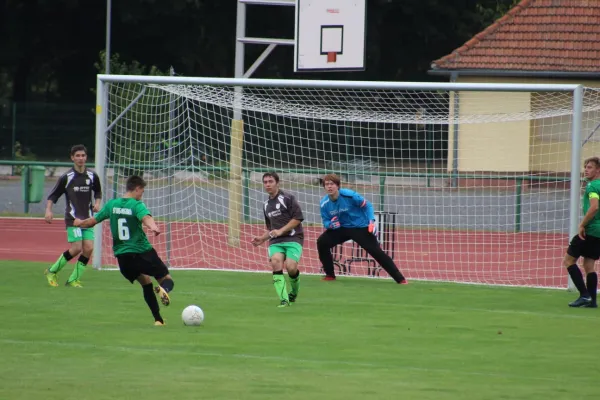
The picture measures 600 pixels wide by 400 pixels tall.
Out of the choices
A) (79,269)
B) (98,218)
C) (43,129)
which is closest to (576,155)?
(98,218)

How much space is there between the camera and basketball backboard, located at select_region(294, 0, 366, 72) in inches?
727

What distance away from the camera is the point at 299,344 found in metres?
10.5

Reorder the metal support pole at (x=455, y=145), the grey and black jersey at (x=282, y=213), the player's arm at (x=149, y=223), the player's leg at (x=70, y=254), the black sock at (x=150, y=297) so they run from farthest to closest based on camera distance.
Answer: the metal support pole at (x=455, y=145) < the player's leg at (x=70, y=254) < the grey and black jersey at (x=282, y=213) < the black sock at (x=150, y=297) < the player's arm at (x=149, y=223)

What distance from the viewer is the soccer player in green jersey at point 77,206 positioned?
49.3ft

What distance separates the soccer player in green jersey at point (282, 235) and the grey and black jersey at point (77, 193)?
2.92 m

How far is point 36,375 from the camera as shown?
28.6 ft

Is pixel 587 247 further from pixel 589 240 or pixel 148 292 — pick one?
pixel 148 292

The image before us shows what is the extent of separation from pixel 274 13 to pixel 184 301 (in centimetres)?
3449

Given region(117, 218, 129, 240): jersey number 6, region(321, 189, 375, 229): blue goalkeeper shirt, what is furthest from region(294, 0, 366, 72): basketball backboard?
region(117, 218, 129, 240): jersey number 6

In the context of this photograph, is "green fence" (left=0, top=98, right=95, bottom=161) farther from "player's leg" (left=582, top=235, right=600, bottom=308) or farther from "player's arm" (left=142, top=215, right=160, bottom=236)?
"player's arm" (left=142, top=215, right=160, bottom=236)

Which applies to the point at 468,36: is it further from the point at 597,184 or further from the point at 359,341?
the point at 359,341

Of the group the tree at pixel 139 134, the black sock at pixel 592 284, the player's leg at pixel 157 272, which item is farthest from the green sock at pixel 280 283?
the tree at pixel 139 134

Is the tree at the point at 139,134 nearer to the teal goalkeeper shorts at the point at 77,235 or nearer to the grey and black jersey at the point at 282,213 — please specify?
the teal goalkeeper shorts at the point at 77,235

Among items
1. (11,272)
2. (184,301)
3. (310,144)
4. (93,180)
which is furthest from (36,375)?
Result: (310,144)
